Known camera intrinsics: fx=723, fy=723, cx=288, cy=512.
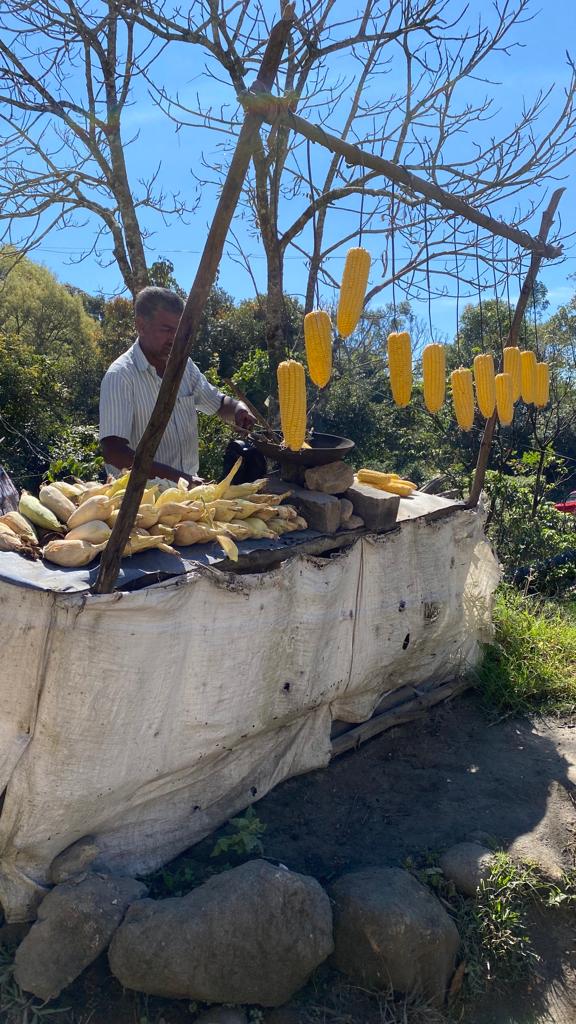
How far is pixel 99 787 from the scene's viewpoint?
9.14 feet

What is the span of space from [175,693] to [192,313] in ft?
4.98

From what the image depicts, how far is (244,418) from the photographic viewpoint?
14.7ft

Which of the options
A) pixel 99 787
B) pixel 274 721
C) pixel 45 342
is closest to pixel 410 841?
pixel 274 721

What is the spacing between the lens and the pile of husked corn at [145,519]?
2.94 meters

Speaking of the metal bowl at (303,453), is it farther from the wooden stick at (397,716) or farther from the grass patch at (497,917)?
the grass patch at (497,917)

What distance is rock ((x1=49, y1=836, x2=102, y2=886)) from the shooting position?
107 inches

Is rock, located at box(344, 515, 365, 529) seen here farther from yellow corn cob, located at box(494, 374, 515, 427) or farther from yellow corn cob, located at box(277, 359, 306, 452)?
yellow corn cob, located at box(494, 374, 515, 427)

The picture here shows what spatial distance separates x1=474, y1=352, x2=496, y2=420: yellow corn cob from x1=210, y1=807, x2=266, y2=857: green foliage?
99.0 inches

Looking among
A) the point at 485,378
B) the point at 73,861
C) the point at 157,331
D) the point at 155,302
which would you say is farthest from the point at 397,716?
the point at 155,302

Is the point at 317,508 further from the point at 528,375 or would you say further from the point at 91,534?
the point at 528,375

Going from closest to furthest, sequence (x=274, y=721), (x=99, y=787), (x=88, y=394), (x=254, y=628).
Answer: (x=99, y=787) → (x=254, y=628) → (x=274, y=721) → (x=88, y=394)

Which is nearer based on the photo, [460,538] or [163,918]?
[163,918]

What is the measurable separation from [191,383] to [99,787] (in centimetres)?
270

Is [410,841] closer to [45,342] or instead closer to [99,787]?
[99,787]
